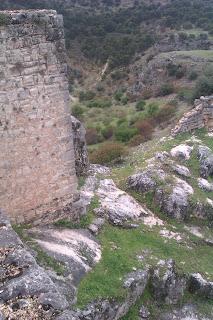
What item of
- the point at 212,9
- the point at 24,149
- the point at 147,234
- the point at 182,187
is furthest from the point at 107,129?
the point at 212,9

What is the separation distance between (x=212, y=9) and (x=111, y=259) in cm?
5278

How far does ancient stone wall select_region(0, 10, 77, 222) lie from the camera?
8.19 meters

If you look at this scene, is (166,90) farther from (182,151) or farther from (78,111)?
(182,151)

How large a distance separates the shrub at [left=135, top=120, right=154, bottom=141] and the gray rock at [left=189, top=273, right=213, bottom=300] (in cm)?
1461

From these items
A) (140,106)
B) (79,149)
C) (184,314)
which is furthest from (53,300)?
(140,106)

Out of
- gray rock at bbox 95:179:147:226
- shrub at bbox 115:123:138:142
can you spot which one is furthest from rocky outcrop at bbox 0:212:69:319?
shrub at bbox 115:123:138:142

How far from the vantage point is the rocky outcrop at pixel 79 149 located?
531 inches

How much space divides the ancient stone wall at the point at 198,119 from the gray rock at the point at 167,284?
717cm

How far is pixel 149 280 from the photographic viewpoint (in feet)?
30.6

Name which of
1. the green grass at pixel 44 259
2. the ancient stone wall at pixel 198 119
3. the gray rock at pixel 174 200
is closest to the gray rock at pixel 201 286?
the gray rock at pixel 174 200

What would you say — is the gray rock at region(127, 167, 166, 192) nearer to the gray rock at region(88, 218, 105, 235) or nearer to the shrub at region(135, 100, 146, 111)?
the gray rock at region(88, 218, 105, 235)

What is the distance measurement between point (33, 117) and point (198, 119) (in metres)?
8.97

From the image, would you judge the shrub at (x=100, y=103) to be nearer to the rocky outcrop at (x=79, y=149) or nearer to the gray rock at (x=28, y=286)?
the rocky outcrop at (x=79, y=149)

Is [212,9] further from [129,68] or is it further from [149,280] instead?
[149,280]
